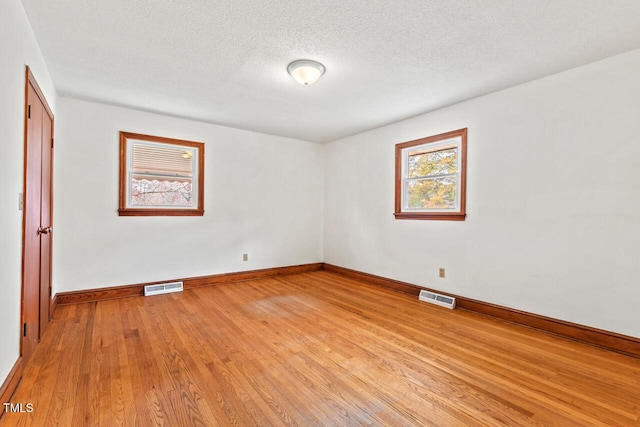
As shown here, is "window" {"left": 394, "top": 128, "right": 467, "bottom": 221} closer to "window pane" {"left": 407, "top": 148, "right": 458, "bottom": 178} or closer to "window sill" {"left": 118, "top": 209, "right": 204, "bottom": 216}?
"window pane" {"left": 407, "top": 148, "right": 458, "bottom": 178}

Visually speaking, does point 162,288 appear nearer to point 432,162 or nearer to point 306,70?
point 306,70

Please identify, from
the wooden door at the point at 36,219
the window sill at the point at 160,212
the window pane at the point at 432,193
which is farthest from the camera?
the window sill at the point at 160,212

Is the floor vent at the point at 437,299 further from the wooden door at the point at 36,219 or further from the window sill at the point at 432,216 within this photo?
the wooden door at the point at 36,219

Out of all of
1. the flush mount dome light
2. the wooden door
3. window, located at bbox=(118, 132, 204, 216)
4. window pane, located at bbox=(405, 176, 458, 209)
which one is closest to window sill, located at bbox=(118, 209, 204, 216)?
window, located at bbox=(118, 132, 204, 216)

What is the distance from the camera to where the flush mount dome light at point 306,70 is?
2719 mm

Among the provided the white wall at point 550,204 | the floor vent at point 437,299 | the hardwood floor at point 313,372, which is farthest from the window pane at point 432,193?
the hardwood floor at point 313,372

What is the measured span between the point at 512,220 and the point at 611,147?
1.01 metres

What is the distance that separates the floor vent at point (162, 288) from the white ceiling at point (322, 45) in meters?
2.49

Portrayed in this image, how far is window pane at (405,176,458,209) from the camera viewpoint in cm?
387

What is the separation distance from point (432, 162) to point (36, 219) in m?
4.33

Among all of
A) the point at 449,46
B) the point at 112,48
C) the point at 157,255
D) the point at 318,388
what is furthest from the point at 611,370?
the point at 157,255

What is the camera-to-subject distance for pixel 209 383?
201cm

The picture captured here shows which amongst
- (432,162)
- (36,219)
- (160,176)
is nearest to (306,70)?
(432,162)

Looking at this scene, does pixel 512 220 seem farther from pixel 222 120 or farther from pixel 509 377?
pixel 222 120
